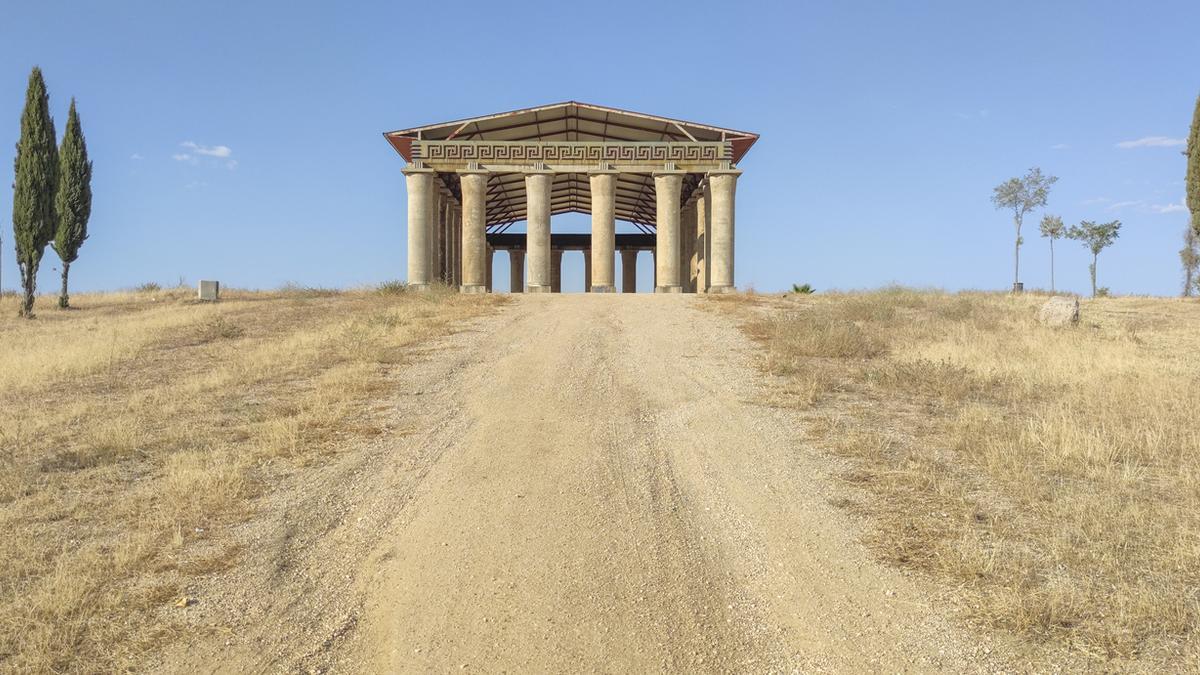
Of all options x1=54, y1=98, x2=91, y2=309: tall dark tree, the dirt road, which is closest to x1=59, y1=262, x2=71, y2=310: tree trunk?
x1=54, y1=98, x2=91, y2=309: tall dark tree

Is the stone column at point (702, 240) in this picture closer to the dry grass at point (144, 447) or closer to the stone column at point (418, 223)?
the stone column at point (418, 223)

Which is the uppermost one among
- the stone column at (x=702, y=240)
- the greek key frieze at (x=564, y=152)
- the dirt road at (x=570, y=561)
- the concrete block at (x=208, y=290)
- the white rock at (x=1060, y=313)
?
the greek key frieze at (x=564, y=152)

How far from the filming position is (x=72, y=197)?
106 ft

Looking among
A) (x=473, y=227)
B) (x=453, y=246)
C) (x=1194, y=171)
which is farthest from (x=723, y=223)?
(x=1194, y=171)

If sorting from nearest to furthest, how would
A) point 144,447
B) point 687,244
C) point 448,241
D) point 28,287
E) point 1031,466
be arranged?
point 1031,466, point 144,447, point 28,287, point 448,241, point 687,244

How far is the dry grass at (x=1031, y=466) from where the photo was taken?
511 centimetres

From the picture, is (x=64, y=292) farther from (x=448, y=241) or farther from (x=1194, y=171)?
(x=1194, y=171)

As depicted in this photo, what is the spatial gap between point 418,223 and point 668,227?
32.9 feet

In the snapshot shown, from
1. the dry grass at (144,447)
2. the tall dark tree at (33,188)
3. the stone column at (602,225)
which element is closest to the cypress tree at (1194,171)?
the stone column at (602,225)

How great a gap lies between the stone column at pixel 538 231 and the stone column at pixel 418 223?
404 cm

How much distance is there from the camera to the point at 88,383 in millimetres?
13484

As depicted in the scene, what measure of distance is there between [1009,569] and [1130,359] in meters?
11.1

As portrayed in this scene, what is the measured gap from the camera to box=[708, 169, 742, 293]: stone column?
31.1 metres

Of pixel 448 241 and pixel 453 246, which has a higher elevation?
pixel 448 241
